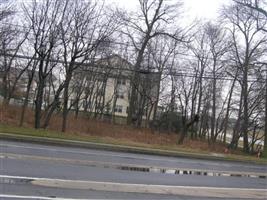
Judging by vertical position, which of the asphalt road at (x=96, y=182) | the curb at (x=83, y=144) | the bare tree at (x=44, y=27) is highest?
the bare tree at (x=44, y=27)

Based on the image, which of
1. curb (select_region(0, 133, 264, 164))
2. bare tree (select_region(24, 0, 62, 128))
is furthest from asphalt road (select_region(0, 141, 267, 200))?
bare tree (select_region(24, 0, 62, 128))

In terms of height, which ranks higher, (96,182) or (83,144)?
(83,144)

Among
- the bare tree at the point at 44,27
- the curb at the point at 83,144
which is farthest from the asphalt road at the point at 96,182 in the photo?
the bare tree at the point at 44,27

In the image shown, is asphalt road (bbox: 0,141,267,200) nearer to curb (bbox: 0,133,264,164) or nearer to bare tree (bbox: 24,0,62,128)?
curb (bbox: 0,133,264,164)

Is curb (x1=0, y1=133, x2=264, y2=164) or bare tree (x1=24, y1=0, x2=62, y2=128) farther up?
bare tree (x1=24, y1=0, x2=62, y2=128)

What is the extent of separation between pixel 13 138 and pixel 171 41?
3510 centimetres

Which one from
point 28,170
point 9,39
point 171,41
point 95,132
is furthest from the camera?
point 171,41

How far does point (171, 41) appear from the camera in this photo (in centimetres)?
5316

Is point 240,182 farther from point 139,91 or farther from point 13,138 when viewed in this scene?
point 139,91

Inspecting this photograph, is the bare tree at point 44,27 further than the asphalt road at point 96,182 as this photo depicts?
Yes

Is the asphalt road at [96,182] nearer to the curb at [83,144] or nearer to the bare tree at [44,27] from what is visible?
the curb at [83,144]

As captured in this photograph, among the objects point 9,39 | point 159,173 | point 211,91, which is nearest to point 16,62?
point 9,39

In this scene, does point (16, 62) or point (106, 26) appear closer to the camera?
point (106, 26)

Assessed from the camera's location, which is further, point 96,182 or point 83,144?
point 83,144
